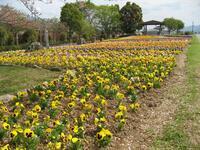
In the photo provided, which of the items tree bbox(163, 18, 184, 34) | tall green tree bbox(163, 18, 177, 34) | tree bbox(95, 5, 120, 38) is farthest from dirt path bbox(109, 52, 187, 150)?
tall green tree bbox(163, 18, 177, 34)

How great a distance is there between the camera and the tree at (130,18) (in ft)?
216

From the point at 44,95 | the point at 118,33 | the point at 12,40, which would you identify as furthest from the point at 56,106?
the point at 118,33

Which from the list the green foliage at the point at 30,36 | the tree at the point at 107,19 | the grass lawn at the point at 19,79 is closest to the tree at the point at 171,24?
the tree at the point at 107,19

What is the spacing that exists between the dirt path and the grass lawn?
10.3ft

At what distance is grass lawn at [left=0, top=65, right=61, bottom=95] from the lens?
8.95 m

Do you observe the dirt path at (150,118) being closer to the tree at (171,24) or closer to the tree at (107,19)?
the tree at (107,19)

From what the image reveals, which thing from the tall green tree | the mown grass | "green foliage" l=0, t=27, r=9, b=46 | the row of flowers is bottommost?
the mown grass

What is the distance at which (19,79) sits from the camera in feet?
33.6

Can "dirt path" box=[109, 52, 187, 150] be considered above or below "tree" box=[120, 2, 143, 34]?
below

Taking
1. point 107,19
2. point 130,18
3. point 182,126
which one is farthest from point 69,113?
point 130,18

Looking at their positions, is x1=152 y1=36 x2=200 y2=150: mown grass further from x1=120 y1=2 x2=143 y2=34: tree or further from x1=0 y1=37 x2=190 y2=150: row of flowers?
x1=120 y1=2 x2=143 y2=34: tree

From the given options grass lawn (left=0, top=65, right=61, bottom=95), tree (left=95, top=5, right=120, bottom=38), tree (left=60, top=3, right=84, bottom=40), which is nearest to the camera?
grass lawn (left=0, top=65, right=61, bottom=95)

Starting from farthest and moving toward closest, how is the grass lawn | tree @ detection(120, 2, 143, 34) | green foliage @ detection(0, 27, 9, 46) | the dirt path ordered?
1. tree @ detection(120, 2, 143, 34)
2. green foliage @ detection(0, 27, 9, 46)
3. the grass lawn
4. the dirt path

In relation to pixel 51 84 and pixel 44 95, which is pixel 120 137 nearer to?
pixel 44 95
